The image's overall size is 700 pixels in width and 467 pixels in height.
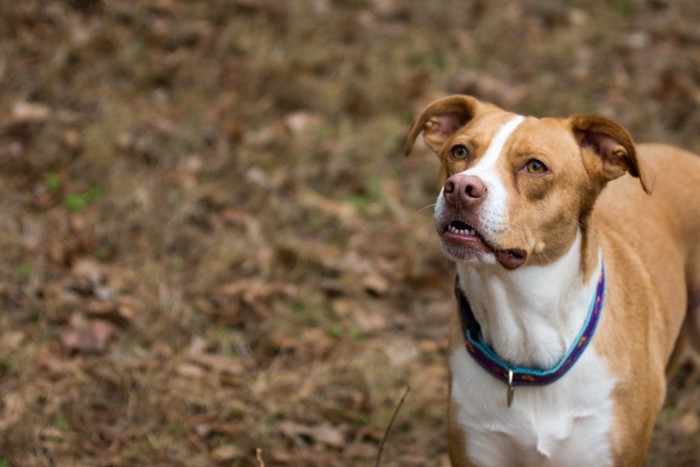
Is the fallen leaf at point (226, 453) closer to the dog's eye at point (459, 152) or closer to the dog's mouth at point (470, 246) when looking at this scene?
the dog's mouth at point (470, 246)

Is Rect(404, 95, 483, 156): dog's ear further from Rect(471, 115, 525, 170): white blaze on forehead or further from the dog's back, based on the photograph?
the dog's back

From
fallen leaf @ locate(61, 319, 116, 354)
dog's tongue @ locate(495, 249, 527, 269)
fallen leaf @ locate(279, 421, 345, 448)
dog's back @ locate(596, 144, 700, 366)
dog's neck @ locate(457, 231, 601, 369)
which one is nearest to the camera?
dog's tongue @ locate(495, 249, 527, 269)

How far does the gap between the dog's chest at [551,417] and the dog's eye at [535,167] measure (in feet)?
2.16

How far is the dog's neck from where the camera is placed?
3.31 m

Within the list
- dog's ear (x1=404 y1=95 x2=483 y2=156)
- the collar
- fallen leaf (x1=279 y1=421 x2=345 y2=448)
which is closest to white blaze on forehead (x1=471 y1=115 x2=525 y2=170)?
dog's ear (x1=404 y1=95 x2=483 y2=156)

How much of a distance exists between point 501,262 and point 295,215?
2.76 metres

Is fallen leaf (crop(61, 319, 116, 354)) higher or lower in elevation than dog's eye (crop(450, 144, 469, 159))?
lower

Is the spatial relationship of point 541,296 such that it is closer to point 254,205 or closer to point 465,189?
point 465,189

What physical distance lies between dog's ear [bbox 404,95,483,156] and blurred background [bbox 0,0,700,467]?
1051 mm

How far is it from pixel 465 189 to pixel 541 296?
1.73 feet

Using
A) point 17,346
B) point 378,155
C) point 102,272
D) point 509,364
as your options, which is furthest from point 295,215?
point 509,364

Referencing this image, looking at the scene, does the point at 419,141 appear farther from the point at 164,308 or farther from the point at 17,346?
the point at 17,346

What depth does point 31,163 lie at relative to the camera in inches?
224

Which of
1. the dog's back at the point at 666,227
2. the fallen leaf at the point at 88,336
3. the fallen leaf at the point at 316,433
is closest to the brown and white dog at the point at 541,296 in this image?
the dog's back at the point at 666,227
